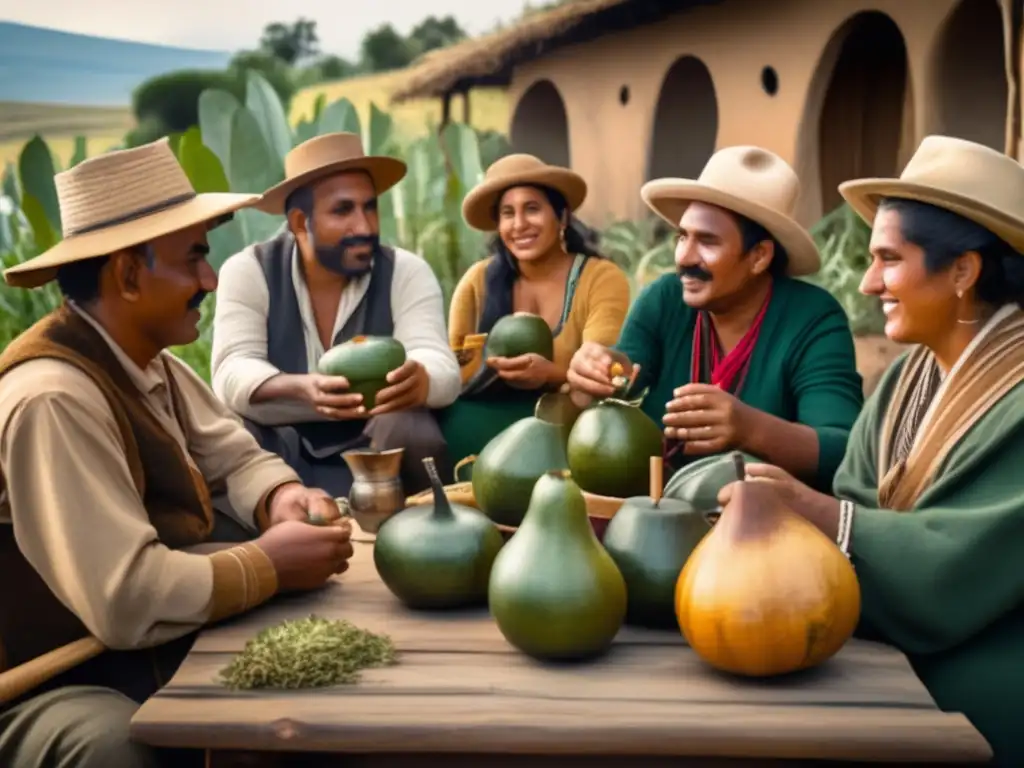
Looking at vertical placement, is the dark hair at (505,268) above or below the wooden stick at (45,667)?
above

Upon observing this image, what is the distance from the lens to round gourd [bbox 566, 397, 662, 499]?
2533mm

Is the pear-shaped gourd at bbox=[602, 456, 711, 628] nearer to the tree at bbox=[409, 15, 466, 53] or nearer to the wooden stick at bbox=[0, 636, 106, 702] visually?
the wooden stick at bbox=[0, 636, 106, 702]

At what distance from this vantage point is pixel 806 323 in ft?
11.5

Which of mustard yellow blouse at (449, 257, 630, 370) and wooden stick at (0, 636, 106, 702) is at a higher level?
mustard yellow blouse at (449, 257, 630, 370)

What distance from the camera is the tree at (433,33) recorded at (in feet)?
47.1

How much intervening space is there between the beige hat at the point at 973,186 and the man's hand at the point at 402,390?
1.77 m

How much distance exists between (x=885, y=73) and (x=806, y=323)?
7481 mm

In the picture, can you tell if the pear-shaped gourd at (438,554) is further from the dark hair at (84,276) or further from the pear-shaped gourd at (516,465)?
the dark hair at (84,276)

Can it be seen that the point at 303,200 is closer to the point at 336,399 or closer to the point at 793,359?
the point at 336,399

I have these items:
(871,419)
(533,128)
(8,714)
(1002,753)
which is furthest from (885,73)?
(8,714)

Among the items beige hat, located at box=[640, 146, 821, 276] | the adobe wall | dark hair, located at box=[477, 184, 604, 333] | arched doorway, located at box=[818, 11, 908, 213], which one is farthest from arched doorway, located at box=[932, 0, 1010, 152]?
beige hat, located at box=[640, 146, 821, 276]

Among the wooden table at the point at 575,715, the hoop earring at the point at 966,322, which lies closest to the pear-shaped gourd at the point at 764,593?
the wooden table at the point at 575,715

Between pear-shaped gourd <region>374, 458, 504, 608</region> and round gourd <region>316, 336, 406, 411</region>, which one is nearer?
pear-shaped gourd <region>374, 458, 504, 608</region>

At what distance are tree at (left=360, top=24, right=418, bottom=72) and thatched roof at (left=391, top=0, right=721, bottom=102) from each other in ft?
5.38
